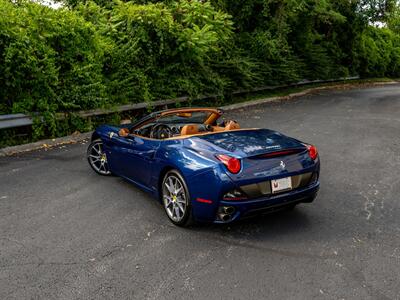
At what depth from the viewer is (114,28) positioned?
11797 millimetres

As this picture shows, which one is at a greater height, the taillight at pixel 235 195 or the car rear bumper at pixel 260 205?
the taillight at pixel 235 195

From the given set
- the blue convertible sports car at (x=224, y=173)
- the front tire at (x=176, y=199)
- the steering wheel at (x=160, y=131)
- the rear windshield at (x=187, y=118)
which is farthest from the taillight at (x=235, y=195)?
the rear windshield at (x=187, y=118)

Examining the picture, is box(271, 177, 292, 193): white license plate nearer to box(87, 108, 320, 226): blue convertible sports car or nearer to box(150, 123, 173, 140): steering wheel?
box(87, 108, 320, 226): blue convertible sports car

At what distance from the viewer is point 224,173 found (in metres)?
4.35

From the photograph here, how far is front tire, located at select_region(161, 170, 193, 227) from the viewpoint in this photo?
469cm

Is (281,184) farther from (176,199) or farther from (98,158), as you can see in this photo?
(98,158)

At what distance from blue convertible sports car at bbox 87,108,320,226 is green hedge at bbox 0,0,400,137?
A: 480 cm

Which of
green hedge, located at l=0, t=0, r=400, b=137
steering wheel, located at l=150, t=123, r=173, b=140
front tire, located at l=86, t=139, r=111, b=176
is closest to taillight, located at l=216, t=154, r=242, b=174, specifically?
steering wheel, located at l=150, t=123, r=173, b=140

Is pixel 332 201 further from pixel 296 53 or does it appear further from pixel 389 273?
pixel 296 53

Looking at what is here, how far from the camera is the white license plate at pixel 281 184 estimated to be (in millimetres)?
4504

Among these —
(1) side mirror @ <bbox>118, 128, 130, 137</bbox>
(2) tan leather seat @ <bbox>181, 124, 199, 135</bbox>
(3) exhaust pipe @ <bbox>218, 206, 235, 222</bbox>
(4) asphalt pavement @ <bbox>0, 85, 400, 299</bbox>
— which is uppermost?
(2) tan leather seat @ <bbox>181, 124, 199, 135</bbox>

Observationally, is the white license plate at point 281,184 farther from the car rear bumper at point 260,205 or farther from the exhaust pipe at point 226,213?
the exhaust pipe at point 226,213

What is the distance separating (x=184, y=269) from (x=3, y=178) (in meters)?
4.42

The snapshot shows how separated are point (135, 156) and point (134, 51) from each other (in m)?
6.68
